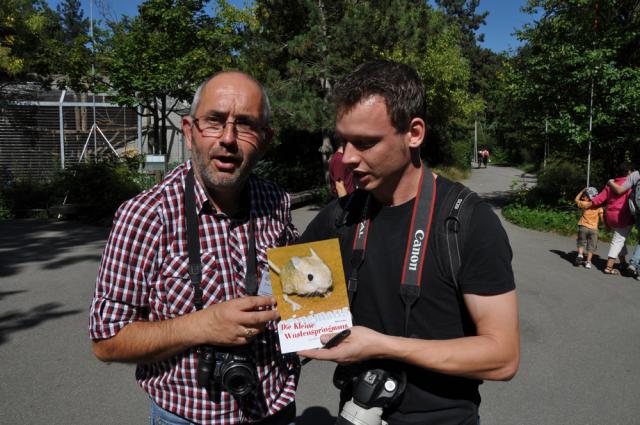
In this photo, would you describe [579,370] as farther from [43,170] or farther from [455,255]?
[43,170]

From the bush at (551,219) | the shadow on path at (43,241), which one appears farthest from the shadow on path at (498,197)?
the shadow on path at (43,241)

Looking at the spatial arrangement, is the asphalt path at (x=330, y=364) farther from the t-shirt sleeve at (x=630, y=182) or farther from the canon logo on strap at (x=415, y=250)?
the canon logo on strap at (x=415, y=250)

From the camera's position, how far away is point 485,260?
1669mm

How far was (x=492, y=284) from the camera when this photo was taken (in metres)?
1.65

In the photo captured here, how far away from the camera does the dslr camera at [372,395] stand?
1.69 m

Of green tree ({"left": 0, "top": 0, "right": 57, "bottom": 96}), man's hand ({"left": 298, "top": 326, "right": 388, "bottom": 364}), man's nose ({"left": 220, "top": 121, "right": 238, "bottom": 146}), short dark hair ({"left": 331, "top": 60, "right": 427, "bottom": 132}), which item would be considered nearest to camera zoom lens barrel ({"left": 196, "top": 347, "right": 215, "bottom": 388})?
man's hand ({"left": 298, "top": 326, "right": 388, "bottom": 364})

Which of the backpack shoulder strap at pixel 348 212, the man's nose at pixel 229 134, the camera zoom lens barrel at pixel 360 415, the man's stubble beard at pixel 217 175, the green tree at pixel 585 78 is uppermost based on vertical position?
the green tree at pixel 585 78

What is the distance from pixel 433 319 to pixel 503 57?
16.7 m

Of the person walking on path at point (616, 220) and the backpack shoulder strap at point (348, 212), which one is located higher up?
the backpack shoulder strap at point (348, 212)

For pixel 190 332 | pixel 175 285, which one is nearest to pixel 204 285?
pixel 175 285

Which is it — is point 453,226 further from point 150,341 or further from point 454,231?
point 150,341

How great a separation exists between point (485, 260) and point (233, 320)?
2.88 ft

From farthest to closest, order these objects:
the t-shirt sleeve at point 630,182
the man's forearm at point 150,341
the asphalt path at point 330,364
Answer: the t-shirt sleeve at point 630,182 < the asphalt path at point 330,364 < the man's forearm at point 150,341

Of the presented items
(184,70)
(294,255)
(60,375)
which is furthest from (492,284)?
(184,70)
